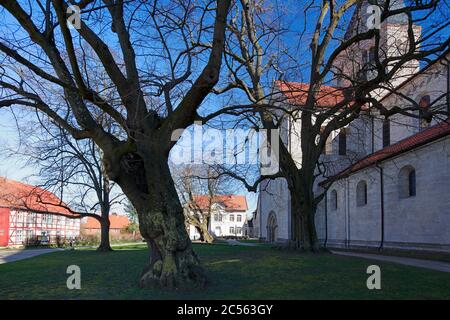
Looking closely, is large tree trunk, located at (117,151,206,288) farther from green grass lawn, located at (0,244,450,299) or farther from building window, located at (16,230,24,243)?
building window, located at (16,230,24,243)

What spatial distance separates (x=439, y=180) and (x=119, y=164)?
1672 centimetres

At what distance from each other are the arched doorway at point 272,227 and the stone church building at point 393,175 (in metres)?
6.06

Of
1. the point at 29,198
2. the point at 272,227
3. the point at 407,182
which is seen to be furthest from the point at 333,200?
the point at 29,198

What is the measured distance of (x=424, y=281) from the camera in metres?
9.24

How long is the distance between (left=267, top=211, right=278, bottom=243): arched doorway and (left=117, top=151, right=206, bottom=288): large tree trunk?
35.8 metres

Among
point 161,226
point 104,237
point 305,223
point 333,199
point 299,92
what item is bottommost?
point 104,237

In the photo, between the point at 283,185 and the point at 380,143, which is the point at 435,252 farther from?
the point at 283,185

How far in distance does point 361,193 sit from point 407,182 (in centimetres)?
634

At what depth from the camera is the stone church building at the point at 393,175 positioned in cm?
1770

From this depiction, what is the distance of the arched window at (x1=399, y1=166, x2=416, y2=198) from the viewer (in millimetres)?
22547

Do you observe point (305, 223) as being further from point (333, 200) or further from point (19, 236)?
point (19, 236)

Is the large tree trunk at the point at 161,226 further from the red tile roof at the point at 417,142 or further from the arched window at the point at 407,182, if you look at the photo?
the arched window at the point at 407,182

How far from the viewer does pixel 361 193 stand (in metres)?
29.2
